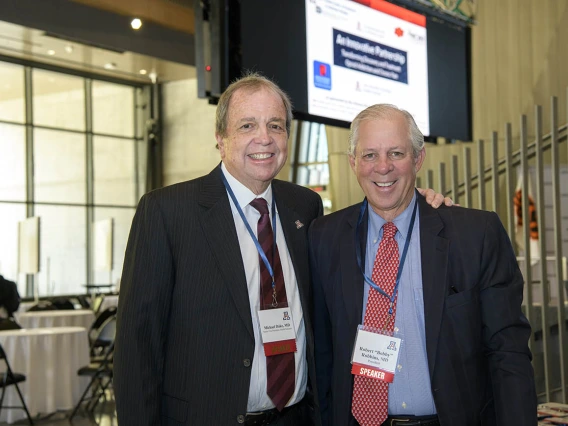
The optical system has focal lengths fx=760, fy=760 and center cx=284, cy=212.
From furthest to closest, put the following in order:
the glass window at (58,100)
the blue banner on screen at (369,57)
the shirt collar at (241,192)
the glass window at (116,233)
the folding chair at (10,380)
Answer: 1. the glass window at (116,233)
2. the glass window at (58,100)
3. the folding chair at (10,380)
4. the blue banner on screen at (369,57)
5. the shirt collar at (241,192)

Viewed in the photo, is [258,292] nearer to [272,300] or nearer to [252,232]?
[272,300]

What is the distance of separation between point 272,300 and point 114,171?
14.8m

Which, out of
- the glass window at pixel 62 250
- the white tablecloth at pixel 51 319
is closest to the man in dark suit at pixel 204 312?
the white tablecloth at pixel 51 319

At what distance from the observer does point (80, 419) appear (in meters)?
7.65

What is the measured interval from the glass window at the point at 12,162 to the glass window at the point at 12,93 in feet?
0.75

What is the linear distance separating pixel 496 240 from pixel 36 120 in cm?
1398

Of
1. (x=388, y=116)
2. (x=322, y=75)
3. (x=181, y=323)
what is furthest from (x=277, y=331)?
(x=322, y=75)

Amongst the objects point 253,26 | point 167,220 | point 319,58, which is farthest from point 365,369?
point 319,58

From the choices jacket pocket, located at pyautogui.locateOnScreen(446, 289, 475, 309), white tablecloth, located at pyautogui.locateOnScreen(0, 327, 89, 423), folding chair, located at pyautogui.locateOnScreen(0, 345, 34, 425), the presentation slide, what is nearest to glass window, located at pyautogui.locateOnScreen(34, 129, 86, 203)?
white tablecloth, located at pyautogui.locateOnScreen(0, 327, 89, 423)

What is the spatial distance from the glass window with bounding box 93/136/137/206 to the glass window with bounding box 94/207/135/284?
20cm

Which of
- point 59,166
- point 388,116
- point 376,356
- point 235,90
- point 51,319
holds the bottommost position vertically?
point 51,319

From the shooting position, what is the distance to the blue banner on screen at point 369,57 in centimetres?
523

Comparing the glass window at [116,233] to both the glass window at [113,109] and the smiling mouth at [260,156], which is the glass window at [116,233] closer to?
the glass window at [113,109]

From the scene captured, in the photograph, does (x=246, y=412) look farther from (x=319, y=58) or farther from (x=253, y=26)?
(x=319, y=58)
